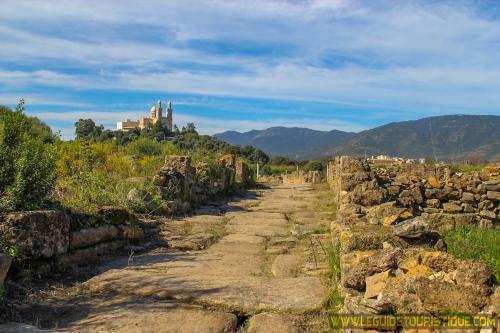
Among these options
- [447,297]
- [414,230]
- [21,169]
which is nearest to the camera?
[447,297]

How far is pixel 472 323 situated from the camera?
241cm

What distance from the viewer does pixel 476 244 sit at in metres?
6.06

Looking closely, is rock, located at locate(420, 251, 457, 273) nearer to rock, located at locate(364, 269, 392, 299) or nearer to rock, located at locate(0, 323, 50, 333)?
rock, located at locate(364, 269, 392, 299)

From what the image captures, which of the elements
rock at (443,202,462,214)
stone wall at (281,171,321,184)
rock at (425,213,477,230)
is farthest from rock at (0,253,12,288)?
stone wall at (281,171,321,184)

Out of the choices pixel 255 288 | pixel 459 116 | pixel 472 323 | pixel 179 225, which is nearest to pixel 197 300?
pixel 255 288

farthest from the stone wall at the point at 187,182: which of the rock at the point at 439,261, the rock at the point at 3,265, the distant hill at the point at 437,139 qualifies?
the distant hill at the point at 437,139

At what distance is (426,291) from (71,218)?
3.75 metres

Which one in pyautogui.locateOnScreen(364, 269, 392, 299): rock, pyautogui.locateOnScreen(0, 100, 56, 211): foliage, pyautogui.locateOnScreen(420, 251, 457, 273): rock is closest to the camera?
pyautogui.locateOnScreen(364, 269, 392, 299): rock

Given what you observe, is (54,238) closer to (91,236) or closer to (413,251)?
(91,236)

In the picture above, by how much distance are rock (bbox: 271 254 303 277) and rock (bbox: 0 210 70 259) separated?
2.15 meters

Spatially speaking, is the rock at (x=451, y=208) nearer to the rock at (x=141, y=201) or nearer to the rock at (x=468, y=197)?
the rock at (x=468, y=197)

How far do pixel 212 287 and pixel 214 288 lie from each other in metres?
0.04

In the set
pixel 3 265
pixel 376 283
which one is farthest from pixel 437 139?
pixel 3 265

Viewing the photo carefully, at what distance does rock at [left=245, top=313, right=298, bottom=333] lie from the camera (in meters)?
3.23
